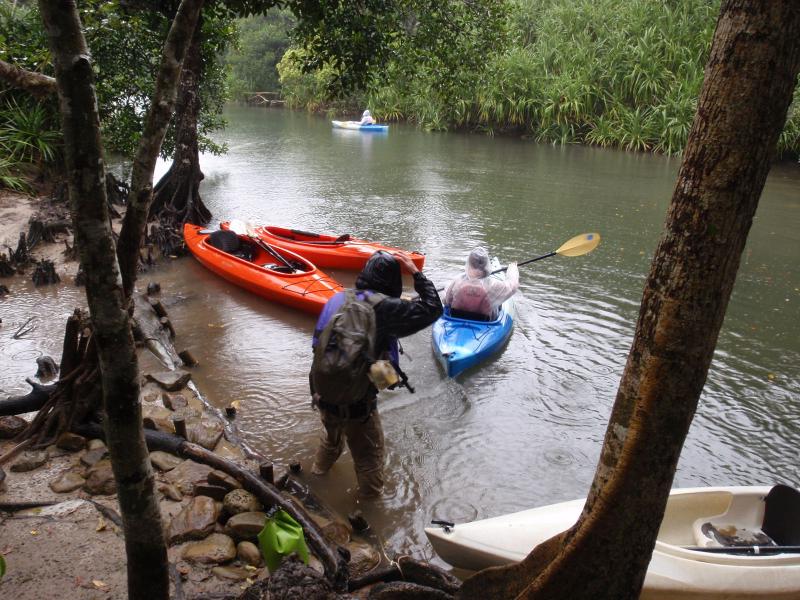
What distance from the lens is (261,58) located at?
34.0 meters

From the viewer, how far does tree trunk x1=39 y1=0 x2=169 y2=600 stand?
1.87m

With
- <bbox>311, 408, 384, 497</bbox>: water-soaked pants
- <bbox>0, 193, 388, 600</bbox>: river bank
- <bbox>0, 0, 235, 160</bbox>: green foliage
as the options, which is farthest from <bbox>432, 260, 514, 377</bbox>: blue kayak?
<bbox>0, 0, 235, 160</bbox>: green foliage

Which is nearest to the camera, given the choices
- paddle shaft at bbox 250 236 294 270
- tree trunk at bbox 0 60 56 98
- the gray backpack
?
tree trunk at bbox 0 60 56 98

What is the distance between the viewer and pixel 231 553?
3381 millimetres

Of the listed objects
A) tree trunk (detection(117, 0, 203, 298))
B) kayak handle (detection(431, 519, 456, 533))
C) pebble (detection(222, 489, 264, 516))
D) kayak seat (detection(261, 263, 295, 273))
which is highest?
tree trunk (detection(117, 0, 203, 298))

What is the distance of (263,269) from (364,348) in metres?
4.58

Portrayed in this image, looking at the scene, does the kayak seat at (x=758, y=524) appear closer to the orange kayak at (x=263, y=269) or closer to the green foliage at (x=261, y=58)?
the orange kayak at (x=263, y=269)

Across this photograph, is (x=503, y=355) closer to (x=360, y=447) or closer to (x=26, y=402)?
(x=360, y=447)

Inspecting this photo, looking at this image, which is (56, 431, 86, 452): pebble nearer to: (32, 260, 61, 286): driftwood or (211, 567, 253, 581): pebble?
(211, 567, 253, 581): pebble

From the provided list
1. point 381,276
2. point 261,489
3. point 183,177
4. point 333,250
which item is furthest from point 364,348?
point 183,177

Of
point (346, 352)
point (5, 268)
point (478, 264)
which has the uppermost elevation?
point (346, 352)

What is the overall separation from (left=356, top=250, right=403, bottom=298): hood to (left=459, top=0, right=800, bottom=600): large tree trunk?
1.90m

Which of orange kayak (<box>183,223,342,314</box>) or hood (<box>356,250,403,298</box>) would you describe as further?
orange kayak (<box>183,223,342,314</box>)

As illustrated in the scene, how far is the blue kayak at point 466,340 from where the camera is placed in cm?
612
